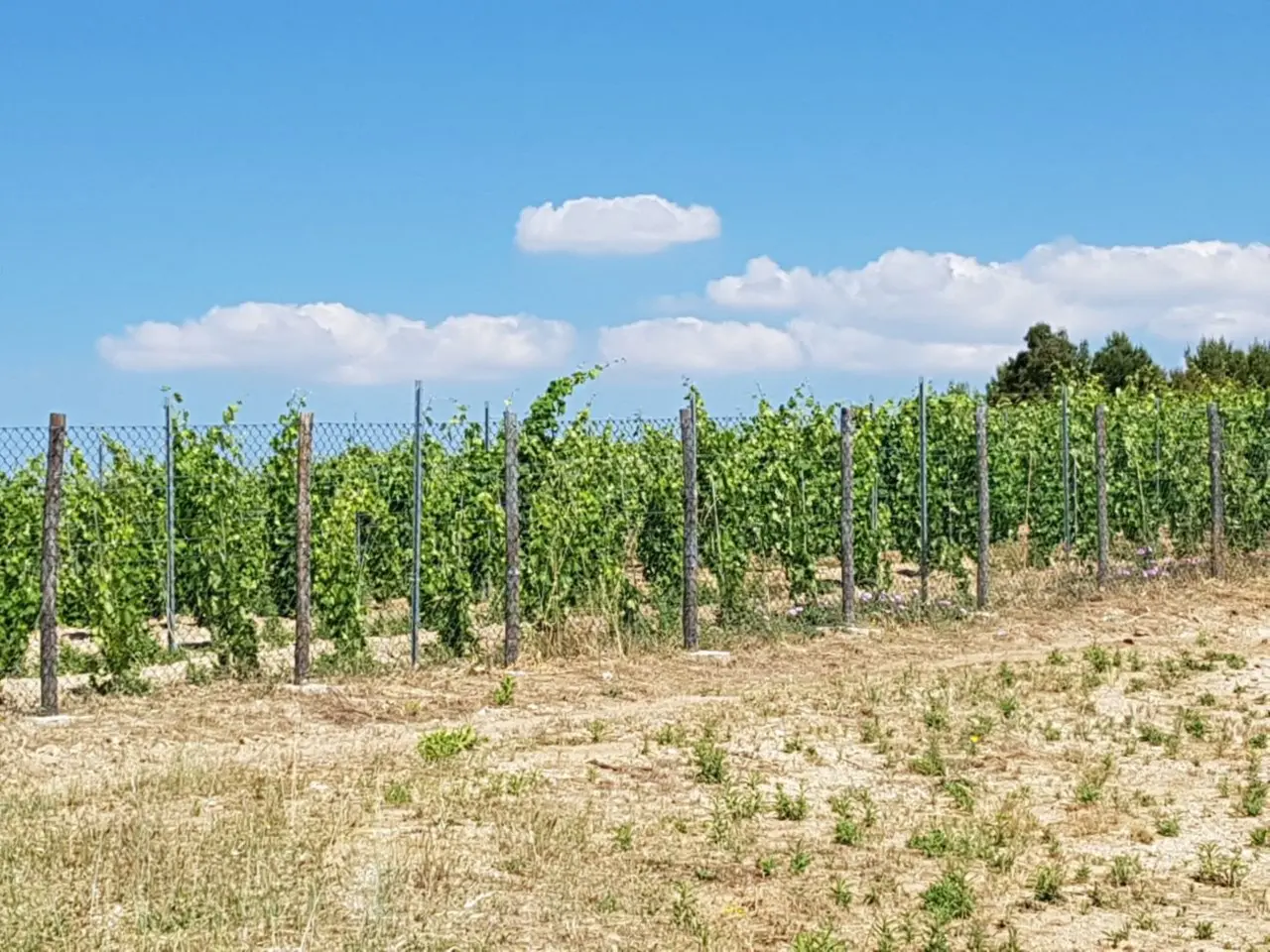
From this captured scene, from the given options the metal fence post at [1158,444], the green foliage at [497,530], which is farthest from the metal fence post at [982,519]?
the metal fence post at [1158,444]

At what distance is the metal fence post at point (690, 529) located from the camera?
1415cm

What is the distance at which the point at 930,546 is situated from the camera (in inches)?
762

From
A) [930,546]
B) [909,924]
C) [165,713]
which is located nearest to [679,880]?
[909,924]

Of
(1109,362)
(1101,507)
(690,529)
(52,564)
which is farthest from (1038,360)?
(52,564)

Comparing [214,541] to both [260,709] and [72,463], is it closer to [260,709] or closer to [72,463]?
[72,463]

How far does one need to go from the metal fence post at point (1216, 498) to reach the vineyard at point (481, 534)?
41 cm

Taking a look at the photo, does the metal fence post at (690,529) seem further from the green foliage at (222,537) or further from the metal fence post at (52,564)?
the metal fence post at (52,564)

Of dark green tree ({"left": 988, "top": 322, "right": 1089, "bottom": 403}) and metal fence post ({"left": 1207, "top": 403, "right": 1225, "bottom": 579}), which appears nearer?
metal fence post ({"left": 1207, "top": 403, "right": 1225, "bottom": 579})

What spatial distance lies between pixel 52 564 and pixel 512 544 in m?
3.73

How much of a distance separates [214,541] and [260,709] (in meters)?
2.65

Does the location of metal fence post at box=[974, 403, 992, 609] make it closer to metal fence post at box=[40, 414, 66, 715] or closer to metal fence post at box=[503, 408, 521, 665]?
metal fence post at box=[503, 408, 521, 665]

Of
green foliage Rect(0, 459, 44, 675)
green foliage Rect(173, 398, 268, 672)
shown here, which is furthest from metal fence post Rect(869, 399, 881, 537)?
green foliage Rect(0, 459, 44, 675)

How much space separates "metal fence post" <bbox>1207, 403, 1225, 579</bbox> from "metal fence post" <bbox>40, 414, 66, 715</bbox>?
45.5 feet

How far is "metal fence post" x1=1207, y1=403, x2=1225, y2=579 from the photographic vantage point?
1958 centimetres
